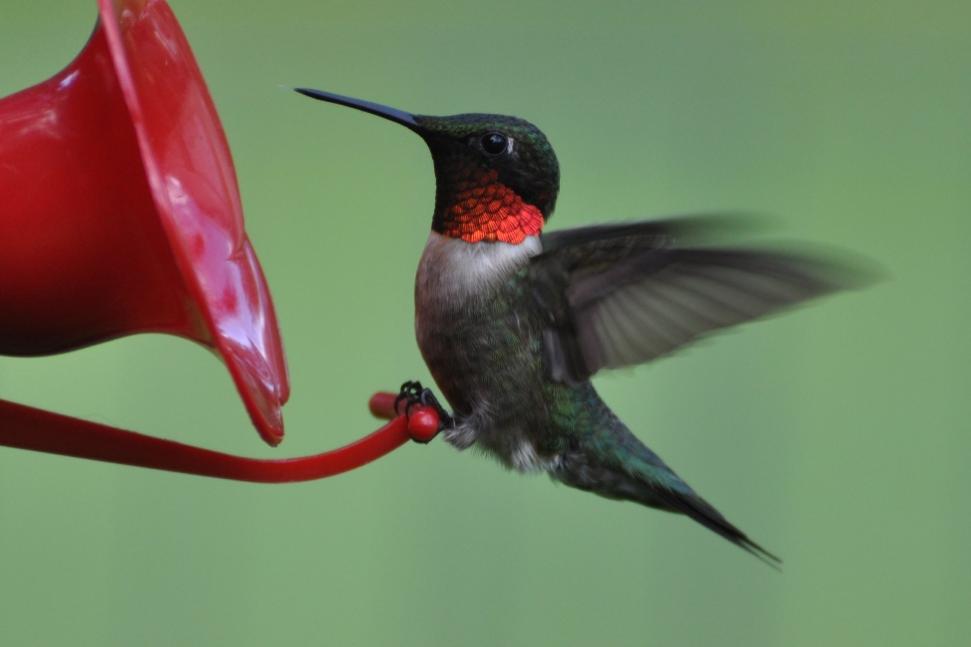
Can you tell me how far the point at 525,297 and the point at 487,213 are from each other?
0.12 meters

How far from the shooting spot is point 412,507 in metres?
2.60

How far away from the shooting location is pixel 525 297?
4.94 ft

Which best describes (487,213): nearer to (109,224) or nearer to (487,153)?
(487,153)

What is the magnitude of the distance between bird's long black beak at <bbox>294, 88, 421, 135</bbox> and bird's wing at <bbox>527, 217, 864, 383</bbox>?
0.23m

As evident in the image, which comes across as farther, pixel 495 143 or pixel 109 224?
pixel 495 143

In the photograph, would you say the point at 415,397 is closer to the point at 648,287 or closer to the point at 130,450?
the point at 648,287

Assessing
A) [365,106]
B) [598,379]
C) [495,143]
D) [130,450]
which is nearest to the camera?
[130,450]

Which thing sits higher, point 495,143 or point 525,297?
point 495,143

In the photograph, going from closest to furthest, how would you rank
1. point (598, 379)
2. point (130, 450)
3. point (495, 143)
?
point (130, 450) < point (495, 143) < point (598, 379)

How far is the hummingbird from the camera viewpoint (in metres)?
1.40

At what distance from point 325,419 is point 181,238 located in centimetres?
166

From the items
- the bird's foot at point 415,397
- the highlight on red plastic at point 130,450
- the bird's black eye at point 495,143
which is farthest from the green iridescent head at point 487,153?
the highlight on red plastic at point 130,450

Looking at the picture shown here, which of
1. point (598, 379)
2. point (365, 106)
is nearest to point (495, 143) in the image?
point (365, 106)

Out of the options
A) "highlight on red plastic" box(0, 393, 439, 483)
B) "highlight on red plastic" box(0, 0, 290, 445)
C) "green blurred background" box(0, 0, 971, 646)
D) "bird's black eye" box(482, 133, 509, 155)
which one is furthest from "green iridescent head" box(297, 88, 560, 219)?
"green blurred background" box(0, 0, 971, 646)
